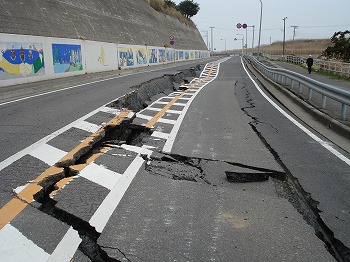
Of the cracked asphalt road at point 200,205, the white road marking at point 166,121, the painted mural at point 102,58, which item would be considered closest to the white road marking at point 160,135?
the cracked asphalt road at point 200,205

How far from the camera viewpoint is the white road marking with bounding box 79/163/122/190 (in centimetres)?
474

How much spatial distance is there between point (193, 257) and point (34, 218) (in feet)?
5.64

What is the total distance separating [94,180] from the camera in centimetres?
480

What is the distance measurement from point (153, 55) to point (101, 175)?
38056 mm

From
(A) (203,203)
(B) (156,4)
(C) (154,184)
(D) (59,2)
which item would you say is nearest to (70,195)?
(C) (154,184)

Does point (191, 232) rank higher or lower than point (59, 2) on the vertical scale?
lower

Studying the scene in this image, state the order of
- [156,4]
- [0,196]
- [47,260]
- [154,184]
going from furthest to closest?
1. [156,4]
2. [154,184]
3. [0,196]
4. [47,260]

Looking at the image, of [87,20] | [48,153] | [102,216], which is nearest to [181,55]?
[87,20]

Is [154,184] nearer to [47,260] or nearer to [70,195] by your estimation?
[70,195]

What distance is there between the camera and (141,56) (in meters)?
37.0

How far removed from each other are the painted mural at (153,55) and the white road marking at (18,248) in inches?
1482

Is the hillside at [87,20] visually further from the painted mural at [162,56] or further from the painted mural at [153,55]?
the painted mural at [162,56]

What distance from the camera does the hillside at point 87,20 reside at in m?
21.7

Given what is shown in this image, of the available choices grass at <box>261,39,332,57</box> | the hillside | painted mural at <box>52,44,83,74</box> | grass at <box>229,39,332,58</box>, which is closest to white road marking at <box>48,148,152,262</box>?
painted mural at <box>52,44,83,74</box>
